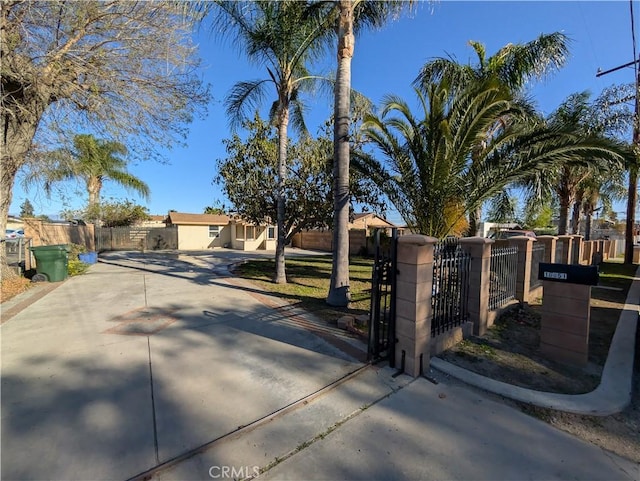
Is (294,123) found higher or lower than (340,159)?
higher

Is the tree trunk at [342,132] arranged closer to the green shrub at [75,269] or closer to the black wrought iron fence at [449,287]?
the black wrought iron fence at [449,287]

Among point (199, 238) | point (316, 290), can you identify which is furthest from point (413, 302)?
point (199, 238)

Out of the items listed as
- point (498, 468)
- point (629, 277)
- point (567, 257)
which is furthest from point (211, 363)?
point (629, 277)

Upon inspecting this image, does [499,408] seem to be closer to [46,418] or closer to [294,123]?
[46,418]

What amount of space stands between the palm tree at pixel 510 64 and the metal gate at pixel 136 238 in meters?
22.7

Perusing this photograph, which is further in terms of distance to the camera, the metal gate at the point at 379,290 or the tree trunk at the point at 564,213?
the tree trunk at the point at 564,213

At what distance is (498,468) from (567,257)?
34.9ft

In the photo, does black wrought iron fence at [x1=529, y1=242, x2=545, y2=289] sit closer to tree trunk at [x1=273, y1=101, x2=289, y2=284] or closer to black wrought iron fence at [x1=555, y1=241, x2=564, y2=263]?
black wrought iron fence at [x1=555, y1=241, x2=564, y2=263]

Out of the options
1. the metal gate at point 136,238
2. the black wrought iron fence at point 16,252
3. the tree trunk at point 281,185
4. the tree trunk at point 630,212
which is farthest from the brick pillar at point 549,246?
the metal gate at point 136,238

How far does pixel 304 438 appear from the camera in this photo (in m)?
2.55

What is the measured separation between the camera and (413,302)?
3529 mm

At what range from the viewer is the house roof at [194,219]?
1009 inches

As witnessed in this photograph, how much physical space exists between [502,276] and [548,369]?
2.53 m

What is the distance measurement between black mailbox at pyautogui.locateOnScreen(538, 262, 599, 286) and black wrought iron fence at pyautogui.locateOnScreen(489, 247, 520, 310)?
1.47 m
